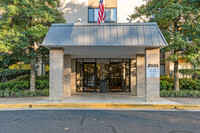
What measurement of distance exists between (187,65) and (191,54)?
30.8 ft

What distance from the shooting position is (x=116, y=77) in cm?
1369

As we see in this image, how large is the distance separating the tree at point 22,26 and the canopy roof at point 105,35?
236cm

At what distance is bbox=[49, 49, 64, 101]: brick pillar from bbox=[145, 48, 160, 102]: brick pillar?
555cm

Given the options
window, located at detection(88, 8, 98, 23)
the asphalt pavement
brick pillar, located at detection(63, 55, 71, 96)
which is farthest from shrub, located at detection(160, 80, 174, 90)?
window, located at detection(88, 8, 98, 23)

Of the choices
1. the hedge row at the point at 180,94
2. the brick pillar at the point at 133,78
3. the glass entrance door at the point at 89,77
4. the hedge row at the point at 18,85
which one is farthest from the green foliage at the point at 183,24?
the hedge row at the point at 18,85

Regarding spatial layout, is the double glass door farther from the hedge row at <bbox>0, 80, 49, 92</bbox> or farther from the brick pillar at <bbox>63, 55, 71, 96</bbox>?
the hedge row at <bbox>0, 80, 49, 92</bbox>

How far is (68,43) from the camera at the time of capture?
7.98m

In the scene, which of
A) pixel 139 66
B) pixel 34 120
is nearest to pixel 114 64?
pixel 139 66

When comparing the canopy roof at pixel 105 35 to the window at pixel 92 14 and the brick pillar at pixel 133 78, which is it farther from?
the window at pixel 92 14

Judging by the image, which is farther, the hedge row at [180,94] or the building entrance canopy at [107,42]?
the hedge row at [180,94]

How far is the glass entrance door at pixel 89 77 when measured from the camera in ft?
44.8

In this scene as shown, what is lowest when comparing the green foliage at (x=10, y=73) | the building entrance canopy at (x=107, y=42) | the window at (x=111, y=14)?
the green foliage at (x=10, y=73)

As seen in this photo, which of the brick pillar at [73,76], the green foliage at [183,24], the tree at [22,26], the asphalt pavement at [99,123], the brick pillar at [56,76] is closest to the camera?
the asphalt pavement at [99,123]

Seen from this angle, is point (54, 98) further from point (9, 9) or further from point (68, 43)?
point (9, 9)
